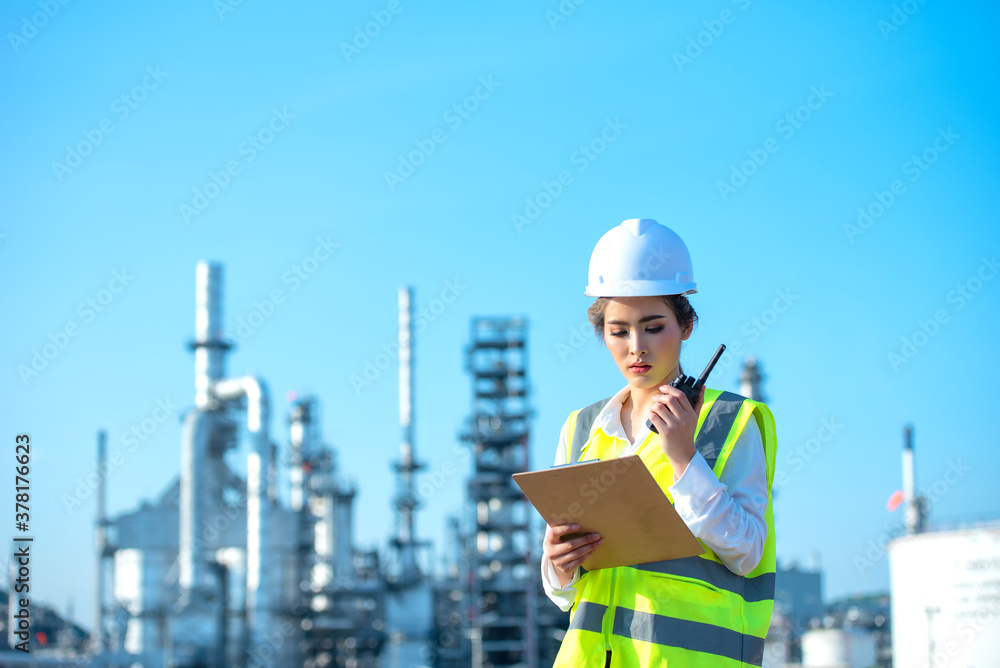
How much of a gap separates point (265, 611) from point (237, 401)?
28.0 ft

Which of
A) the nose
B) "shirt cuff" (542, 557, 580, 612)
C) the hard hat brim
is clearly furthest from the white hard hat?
"shirt cuff" (542, 557, 580, 612)

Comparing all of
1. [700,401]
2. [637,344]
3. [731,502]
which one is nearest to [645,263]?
[637,344]

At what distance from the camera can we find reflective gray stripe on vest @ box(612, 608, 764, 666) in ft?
9.18

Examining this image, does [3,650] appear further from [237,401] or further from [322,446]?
[322,446]

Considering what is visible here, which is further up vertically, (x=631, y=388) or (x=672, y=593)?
(x=631, y=388)

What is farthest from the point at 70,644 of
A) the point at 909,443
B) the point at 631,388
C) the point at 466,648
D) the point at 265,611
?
the point at 631,388

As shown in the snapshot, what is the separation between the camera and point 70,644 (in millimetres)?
47781

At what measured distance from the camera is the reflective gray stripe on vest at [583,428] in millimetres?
3352

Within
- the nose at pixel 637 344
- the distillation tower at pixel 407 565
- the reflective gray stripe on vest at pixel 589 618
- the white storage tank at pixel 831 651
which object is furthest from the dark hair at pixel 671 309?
the distillation tower at pixel 407 565

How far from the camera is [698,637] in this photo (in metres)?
2.80

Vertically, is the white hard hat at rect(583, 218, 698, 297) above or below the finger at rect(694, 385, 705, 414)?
above

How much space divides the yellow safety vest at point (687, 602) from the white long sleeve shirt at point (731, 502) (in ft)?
0.12

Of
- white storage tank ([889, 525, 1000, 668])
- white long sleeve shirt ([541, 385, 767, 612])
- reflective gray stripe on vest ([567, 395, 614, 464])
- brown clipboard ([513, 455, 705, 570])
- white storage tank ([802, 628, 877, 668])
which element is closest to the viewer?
brown clipboard ([513, 455, 705, 570])

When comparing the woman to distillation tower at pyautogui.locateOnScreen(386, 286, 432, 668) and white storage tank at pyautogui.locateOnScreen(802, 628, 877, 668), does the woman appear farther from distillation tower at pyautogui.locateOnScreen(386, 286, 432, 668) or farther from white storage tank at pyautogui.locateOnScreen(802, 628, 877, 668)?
distillation tower at pyautogui.locateOnScreen(386, 286, 432, 668)
